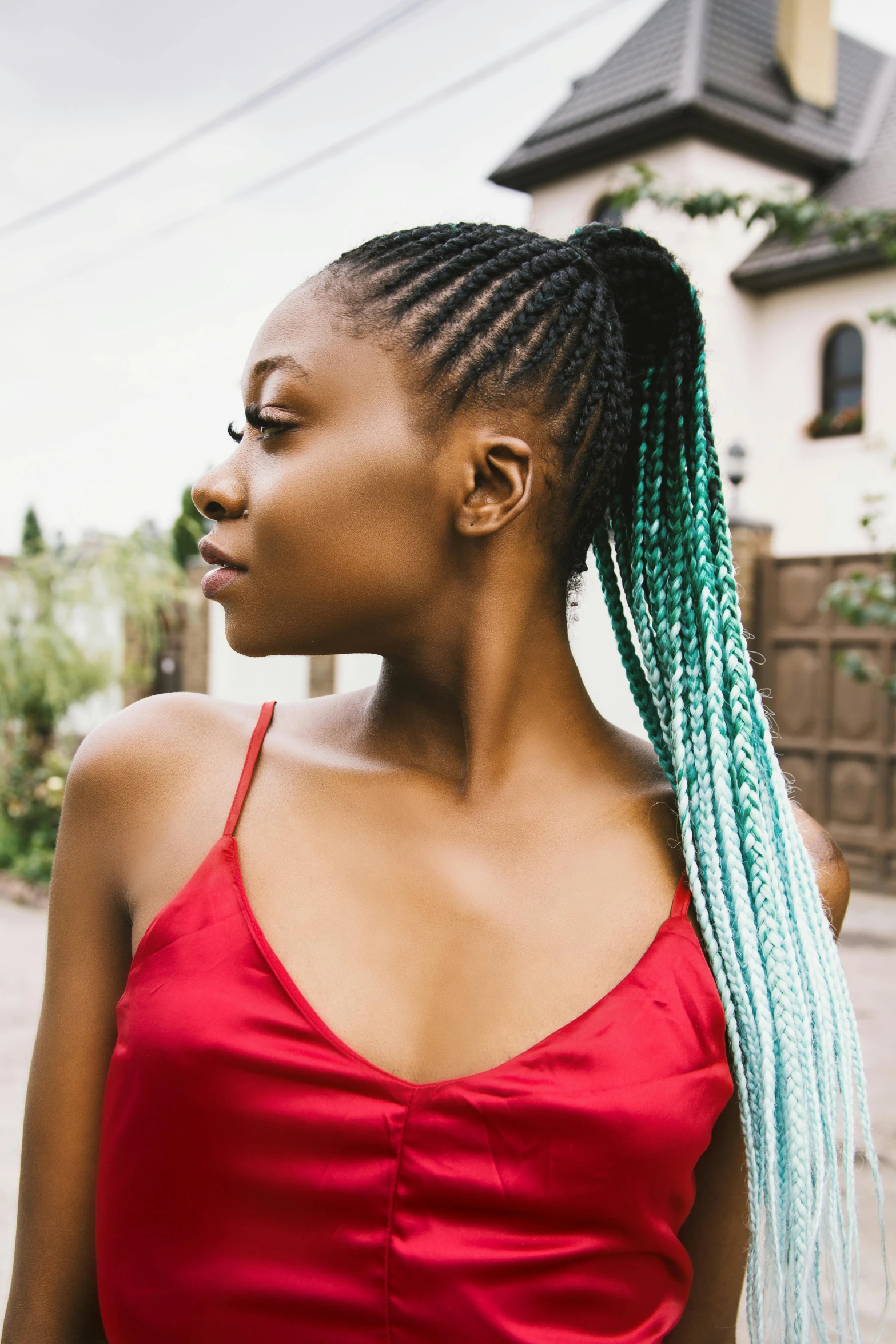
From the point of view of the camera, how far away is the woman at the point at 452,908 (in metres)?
1.00

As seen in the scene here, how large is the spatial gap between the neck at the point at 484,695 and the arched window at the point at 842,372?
11.8 meters

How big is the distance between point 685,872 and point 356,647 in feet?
1.39

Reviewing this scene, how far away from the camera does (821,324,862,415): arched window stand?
476 inches

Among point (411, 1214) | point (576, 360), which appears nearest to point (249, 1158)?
point (411, 1214)

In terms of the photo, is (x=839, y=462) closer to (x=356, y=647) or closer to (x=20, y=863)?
(x=20, y=863)

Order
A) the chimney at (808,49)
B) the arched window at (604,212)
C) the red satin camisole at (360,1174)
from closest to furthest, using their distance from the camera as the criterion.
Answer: the red satin camisole at (360,1174), the arched window at (604,212), the chimney at (808,49)

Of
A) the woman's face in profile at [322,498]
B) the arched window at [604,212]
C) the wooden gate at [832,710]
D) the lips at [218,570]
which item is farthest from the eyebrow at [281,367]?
the arched window at [604,212]

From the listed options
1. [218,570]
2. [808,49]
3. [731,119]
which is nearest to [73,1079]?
[218,570]

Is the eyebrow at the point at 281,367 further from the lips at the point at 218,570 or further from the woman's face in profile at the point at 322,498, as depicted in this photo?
the lips at the point at 218,570

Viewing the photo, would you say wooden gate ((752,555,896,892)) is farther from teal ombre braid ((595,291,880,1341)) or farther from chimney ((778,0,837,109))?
chimney ((778,0,837,109))

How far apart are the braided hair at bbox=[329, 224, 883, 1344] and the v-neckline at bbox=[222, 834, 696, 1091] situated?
0.47 feet

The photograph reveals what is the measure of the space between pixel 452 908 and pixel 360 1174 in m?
0.26

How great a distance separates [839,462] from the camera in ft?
39.3

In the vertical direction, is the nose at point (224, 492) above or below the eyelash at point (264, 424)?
below
